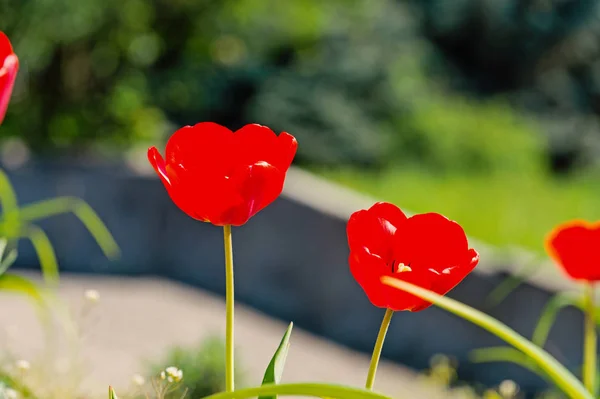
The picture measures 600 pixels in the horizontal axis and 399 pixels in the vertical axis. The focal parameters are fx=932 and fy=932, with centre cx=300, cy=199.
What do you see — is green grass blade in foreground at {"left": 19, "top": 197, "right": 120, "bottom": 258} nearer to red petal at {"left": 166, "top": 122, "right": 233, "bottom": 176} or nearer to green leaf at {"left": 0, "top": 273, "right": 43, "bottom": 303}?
green leaf at {"left": 0, "top": 273, "right": 43, "bottom": 303}

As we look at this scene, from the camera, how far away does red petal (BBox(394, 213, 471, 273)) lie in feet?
2.85

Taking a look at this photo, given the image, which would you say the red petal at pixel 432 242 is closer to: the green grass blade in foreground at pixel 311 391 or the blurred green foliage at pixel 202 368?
the green grass blade in foreground at pixel 311 391

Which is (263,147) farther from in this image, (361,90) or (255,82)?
(361,90)

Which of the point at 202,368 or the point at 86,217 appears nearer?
the point at 202,368

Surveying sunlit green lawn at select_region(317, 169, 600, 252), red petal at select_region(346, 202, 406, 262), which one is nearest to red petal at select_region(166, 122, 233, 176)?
red petal at select_region(346, 202, 406, 262)

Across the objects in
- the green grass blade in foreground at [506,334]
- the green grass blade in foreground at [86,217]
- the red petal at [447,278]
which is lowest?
the green grass blade in foreground at [506,334]

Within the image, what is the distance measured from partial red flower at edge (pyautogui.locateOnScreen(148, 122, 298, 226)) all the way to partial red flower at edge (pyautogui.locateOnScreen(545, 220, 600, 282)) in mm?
651

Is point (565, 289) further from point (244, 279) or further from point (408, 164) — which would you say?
point (408, 164)

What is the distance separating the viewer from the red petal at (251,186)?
86cm

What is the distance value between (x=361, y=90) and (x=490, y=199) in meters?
1.51

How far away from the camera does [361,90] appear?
7855mm

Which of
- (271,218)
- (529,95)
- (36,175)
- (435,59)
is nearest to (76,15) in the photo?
(36,175)

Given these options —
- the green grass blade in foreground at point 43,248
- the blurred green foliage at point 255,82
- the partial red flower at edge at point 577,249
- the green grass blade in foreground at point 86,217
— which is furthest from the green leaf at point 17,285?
the blurred green foliage at point 255,82

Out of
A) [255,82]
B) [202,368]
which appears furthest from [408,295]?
[255,82]
